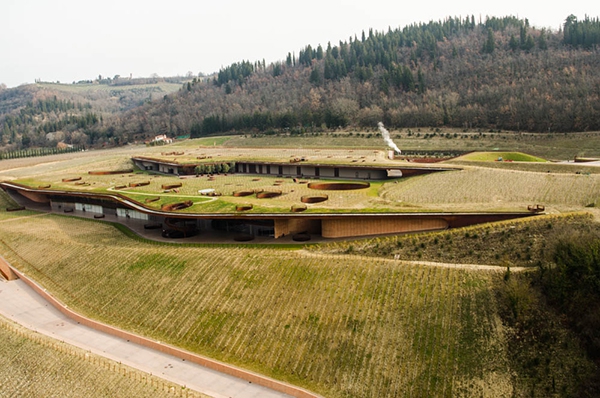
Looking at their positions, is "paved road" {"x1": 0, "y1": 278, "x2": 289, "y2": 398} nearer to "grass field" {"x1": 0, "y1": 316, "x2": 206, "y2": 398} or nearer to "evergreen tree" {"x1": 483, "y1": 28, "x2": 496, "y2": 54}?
"grass field" {"x1": 0, "y1": 316, "x2": 206, "y2": 398}

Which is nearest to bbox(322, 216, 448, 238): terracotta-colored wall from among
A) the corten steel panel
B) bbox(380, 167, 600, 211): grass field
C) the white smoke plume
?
bbox(380, 167, 600, 211): grass field

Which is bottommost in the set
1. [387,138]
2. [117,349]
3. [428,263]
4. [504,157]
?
[117,349]

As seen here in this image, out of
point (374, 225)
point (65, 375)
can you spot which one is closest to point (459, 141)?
point (374, 225)

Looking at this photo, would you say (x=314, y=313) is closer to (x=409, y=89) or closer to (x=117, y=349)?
(x=117, y=349)

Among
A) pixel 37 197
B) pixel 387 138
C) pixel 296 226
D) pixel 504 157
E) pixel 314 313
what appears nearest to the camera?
pixel 314 313

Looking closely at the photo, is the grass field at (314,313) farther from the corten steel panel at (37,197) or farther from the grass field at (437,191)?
the corten steel panel at (37,197)

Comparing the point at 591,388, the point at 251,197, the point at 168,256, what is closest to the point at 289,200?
the point at 251,197

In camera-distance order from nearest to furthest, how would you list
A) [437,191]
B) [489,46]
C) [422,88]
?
[437,191] < [422,88] < [489,46]
